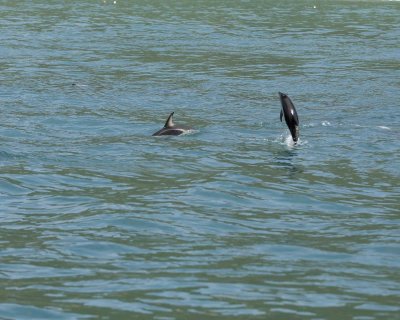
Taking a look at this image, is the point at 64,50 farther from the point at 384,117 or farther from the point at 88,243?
the point at 88,243

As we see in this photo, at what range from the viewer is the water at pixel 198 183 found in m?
9.67

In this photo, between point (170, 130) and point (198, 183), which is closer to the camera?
point (198, 183)

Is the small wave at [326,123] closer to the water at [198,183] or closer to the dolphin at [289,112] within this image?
the water at [198,183]

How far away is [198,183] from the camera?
46.9 ft

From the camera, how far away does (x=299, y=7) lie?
45.7 m

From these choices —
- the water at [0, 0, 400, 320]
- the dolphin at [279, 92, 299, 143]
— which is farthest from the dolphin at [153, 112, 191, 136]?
the dolphin at [279, 92, 299, 143]

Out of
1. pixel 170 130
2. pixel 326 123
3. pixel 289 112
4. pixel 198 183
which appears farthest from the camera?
pixel 326 123

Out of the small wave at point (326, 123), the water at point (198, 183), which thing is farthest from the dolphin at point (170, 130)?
the small wave at point (326, 123)

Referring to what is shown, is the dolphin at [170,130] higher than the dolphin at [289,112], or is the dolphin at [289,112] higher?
the dolphin at [289,112]

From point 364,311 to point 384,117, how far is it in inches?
443

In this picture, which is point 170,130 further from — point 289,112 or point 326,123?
point 326,123

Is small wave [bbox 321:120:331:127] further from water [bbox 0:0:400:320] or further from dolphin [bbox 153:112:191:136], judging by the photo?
dolphin [bbox 153:112:191:136]

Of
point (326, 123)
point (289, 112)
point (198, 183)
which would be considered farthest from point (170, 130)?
point (198, 183)

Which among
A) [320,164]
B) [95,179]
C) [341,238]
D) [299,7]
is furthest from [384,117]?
[299,7]
